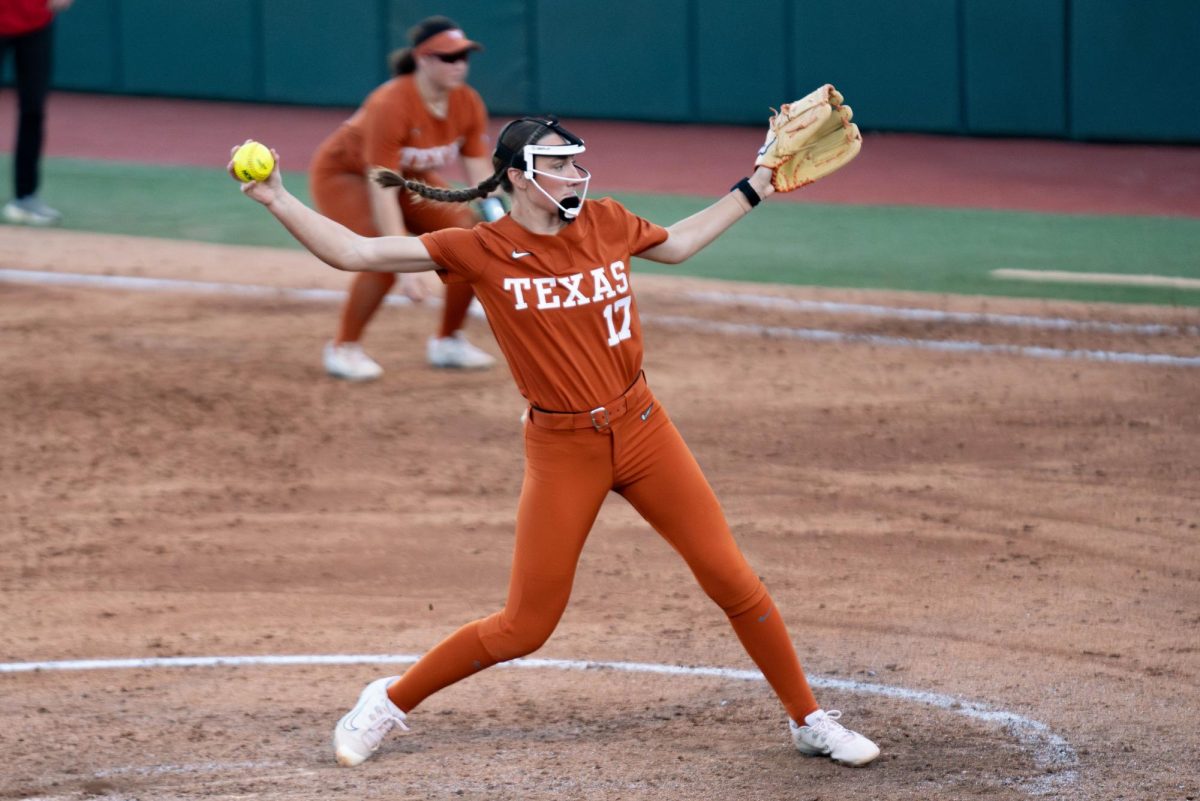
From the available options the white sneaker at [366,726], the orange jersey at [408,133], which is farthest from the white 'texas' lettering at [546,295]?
the orange jersey at [408,133]

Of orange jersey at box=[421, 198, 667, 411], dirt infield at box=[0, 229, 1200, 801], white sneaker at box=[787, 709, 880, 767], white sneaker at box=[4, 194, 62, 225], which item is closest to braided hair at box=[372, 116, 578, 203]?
orange jersey at box=[421, 198, 667, 411]

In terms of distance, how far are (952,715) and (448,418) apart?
4.05m

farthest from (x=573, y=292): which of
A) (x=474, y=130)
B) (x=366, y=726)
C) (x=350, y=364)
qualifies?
(x=350, y=364)

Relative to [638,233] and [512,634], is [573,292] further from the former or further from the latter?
[512,634]

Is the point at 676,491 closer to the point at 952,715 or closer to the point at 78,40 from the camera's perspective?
the point at 952,715

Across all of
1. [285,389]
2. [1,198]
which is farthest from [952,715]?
[1,198]

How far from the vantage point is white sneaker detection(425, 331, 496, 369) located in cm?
959

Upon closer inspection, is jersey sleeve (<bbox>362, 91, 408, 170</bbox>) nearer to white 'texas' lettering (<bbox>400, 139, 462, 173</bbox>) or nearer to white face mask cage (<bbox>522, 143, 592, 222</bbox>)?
white 'texas' lettering (<bbox>400, 139, 462, 173</bbox>)

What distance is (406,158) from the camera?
341 inches

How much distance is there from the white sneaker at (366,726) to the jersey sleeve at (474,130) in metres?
4.38

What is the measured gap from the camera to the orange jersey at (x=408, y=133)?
855 cm

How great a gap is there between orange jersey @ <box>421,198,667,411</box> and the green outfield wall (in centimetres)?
1165

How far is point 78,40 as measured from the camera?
748 inches

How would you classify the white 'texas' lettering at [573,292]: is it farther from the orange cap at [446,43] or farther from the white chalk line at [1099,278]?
the white chalk line at [1099,278]
